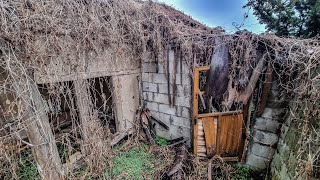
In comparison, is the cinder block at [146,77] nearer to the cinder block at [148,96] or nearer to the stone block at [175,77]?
the cinder block at [148,96]

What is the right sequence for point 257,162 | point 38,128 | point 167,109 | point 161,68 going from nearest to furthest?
1. point 38,128
2. point 257,162
3. point 161,68
4. point 167,109

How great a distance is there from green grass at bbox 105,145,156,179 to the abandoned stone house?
0.78 meters

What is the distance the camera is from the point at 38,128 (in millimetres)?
3168

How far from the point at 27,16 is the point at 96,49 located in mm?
1370

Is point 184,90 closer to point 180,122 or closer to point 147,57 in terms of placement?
point 180,122

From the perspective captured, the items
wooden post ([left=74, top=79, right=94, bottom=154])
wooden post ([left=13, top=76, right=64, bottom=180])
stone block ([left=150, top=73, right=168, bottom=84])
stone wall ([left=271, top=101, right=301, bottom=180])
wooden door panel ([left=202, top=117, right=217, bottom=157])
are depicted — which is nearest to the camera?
wooden post ([left=13, top=76, right=64, bottom=180])

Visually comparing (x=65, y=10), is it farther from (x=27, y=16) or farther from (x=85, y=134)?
(x=85, y=134)

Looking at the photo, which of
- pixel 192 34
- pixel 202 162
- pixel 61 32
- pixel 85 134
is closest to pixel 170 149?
pixel 202 162

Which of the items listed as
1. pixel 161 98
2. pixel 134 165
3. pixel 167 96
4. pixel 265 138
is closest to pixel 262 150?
pixel 265 138

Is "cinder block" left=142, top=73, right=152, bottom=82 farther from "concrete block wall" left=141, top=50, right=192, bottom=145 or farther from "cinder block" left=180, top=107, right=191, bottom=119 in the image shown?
"cinder block" left=180, top=107, right=191, bottom=119

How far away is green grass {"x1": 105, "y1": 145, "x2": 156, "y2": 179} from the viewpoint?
421cm

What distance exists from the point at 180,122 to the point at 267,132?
2181mm

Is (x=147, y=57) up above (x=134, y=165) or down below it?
above

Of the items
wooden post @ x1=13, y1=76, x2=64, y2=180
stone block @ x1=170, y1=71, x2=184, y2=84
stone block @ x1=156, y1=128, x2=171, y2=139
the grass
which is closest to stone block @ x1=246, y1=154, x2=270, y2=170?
the grass
